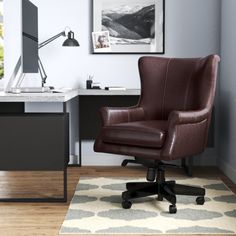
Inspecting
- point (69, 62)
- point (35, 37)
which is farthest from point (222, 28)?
point (35, 37)

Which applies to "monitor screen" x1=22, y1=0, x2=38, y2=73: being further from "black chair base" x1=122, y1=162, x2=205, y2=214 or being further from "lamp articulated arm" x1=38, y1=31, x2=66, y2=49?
"black chair base" x1=122, y1=162, x2=205, y2=214

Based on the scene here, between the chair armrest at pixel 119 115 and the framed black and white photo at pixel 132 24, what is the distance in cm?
114

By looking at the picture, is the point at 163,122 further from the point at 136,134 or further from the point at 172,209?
the point at 172,209

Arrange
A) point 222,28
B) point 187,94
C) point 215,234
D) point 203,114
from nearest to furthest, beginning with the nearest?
point 215,234 < point 203,114 < point 187,94 < point 222,28

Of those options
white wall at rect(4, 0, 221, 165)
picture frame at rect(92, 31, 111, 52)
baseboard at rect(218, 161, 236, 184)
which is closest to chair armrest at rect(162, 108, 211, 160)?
baseboard at rect(218, 161, 236, 184)

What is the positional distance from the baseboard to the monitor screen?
1667mm

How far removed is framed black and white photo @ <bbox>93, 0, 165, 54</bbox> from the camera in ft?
14.3

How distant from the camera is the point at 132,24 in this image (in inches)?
173

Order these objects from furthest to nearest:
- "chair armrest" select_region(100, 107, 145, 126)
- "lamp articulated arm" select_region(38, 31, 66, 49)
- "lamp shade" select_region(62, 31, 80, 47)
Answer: "lamp articulated arm" select_region(38, 31, 66, 49) → "lamp shade" select_region(62, 31, 80, 47) → "chair armrest" select_region(100, 107, 145, 126)

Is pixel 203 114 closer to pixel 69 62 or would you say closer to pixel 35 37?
pixel 35 37

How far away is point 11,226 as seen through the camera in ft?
8.36

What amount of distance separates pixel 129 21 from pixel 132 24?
0.04 m

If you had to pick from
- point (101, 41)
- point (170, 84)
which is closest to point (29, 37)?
point (170, 84)

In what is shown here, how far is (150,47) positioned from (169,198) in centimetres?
189
